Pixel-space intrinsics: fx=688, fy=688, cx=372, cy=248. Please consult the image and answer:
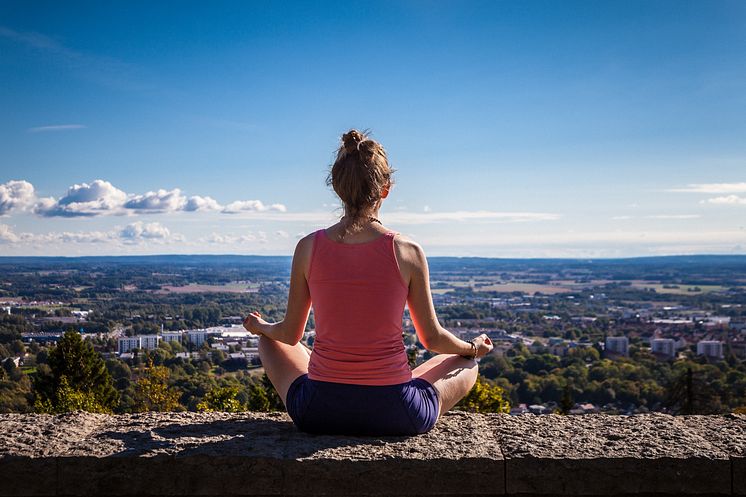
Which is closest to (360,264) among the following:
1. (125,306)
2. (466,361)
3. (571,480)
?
(466,361)

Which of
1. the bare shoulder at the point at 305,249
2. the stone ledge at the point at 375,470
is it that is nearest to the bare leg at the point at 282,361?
the bare shoulder at the point at 305,249

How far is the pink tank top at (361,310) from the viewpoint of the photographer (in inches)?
107

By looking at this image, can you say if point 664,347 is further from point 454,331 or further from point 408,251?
point 408,251

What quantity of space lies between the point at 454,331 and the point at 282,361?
4114 cm

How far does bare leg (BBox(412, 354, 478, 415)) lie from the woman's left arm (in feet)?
1.78

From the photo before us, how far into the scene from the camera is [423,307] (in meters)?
2.81

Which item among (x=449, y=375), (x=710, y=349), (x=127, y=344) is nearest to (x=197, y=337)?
(x=127, y=344)

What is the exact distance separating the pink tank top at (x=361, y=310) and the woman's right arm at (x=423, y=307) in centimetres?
6

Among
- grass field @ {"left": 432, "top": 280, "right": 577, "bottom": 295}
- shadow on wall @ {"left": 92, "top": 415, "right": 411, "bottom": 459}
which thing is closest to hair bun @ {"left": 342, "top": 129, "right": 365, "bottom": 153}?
shadow on wall @ {"left": 92, "top": 415, "right": 411, "bottom": 459}

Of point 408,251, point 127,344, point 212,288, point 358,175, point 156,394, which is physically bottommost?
point 127,344

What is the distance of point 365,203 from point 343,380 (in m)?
0.71

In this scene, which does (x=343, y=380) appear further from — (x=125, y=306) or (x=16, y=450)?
(x=125, y=306)

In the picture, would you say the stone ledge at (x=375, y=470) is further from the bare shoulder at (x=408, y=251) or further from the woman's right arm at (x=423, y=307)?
the bare shoulder at (x=408, y=251)

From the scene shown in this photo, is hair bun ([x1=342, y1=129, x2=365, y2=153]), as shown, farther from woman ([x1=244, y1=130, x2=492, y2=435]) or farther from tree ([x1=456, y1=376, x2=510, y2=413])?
tree ([x1=456, y1=376, x2=510, y2=413])
